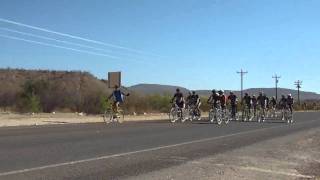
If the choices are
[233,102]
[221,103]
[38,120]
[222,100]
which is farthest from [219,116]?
[38,120]

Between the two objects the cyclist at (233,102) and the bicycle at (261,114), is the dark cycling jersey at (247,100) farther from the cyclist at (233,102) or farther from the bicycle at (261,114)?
the cyclist at (233,102)

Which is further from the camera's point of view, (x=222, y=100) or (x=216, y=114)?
(x=222, y=100)

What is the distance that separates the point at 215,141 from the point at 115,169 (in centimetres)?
933

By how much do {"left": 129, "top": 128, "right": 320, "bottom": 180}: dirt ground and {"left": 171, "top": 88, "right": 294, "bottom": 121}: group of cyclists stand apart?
16.7 meters

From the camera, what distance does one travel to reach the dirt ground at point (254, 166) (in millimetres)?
12547

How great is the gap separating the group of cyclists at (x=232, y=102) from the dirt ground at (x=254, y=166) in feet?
54.9

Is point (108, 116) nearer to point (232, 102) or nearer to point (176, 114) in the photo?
point (176, 114)

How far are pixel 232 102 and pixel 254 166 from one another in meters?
27.5

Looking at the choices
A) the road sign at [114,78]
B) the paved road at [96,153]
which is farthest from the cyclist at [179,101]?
the paved road at [96,153]

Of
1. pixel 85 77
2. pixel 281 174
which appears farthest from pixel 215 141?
pixel 85 77

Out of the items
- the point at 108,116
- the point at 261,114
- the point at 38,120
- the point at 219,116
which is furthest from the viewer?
the point at 261,114

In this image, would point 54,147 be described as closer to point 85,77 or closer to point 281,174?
Answer: point 281,174

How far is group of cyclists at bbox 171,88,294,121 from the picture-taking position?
37812 mm

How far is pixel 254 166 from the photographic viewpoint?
14641mm
